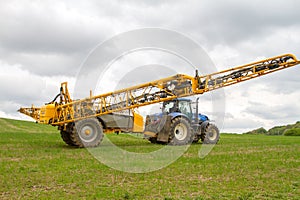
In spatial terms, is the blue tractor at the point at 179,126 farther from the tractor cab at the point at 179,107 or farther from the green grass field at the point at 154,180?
the green grass field at the point at 154,180

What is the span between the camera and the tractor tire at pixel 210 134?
2102 cm

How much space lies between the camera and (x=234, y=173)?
395 inches

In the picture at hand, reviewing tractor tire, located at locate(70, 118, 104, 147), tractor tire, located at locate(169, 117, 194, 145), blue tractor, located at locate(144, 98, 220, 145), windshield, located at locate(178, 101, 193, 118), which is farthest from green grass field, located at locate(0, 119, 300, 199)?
windshield, located at locate(178, 101, 193, 118)

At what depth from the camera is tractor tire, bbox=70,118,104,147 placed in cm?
1708

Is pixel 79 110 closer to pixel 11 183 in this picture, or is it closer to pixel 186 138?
pixel 186 138

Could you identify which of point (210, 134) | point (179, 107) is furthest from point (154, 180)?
point (210, 134)

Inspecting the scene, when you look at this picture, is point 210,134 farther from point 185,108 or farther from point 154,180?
point 154,180

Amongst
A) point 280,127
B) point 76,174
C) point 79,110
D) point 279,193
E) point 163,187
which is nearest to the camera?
point 279,193

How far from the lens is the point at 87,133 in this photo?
17391 mm

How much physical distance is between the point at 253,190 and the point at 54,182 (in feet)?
16.4

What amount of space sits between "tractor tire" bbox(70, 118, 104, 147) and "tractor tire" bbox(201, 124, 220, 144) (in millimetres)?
7038

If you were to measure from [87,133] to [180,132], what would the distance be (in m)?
5.55

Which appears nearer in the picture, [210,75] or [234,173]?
[234,173]

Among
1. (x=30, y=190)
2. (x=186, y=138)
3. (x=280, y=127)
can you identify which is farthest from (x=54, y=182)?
(x=280, y=127)
